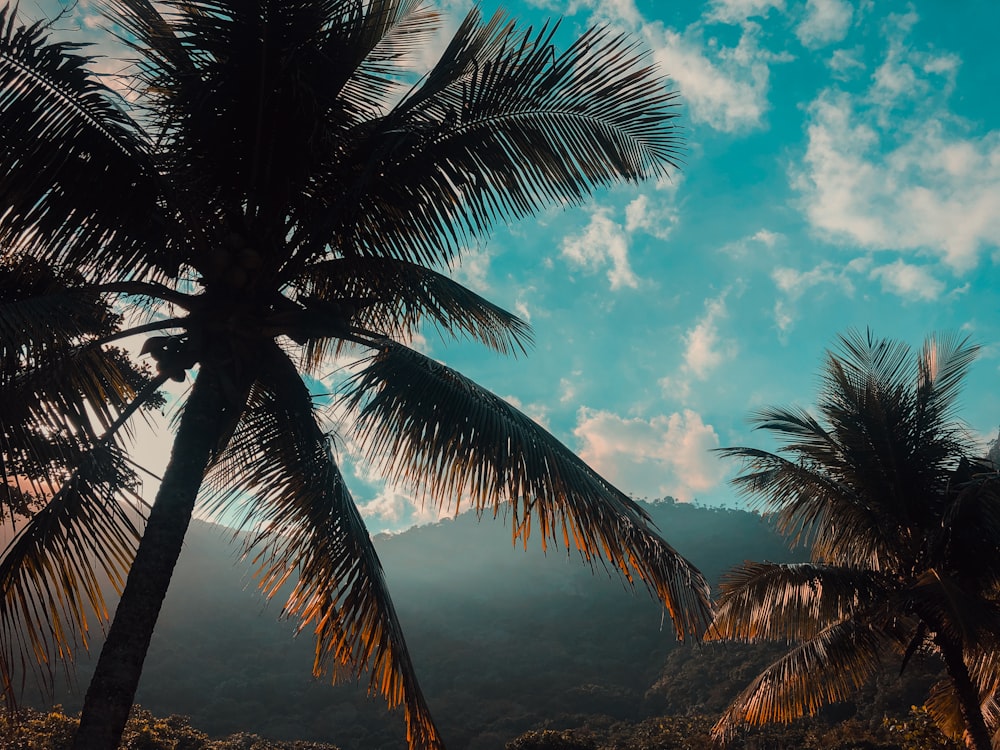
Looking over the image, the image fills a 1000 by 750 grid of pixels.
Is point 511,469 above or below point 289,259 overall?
below

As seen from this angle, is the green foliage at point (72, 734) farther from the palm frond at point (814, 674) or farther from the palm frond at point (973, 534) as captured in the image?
the palm frond at point (973, 534)

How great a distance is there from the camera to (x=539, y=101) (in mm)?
5422

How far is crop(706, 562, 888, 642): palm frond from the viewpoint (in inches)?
363

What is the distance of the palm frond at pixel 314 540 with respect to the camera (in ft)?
17.2

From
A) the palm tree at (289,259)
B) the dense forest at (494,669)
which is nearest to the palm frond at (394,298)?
the palm tree at (289,259)

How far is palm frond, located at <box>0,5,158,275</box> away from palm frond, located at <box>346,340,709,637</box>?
75.8 inches

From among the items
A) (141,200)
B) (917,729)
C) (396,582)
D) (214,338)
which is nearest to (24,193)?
(141,200)

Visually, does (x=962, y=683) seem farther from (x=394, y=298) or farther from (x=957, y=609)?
(x=394, y=298)

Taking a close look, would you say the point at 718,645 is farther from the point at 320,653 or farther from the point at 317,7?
the point at 317,7

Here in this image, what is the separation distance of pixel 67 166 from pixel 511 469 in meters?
3.44

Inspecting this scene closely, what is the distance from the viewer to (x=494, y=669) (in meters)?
41.6

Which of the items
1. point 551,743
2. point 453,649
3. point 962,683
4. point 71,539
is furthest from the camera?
point 453,649

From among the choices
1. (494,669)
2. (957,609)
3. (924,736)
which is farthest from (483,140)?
(494,669)

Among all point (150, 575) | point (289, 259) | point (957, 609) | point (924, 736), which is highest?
point (289, 259)
